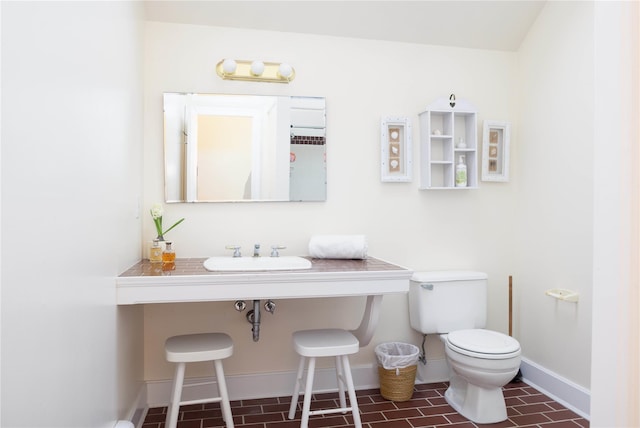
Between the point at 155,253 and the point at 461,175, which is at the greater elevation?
the point at 461,175

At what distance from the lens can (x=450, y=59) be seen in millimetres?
2918

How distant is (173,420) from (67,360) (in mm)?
930

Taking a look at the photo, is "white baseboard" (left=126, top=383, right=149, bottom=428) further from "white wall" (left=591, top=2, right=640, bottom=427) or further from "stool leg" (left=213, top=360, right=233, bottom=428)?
"white wall" (left=591, top=2, right=640, bottom=427)

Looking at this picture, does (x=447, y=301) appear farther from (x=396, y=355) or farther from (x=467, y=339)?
(x=396, y=355)

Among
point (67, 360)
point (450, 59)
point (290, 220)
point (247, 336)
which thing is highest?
point (450, 59)

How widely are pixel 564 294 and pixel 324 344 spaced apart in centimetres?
145

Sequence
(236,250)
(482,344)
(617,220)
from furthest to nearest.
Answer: (236,250), (482,344), (617,220)

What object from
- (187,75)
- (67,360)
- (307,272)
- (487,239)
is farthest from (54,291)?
(487,239)

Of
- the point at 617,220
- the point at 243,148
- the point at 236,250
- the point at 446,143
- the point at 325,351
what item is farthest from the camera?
the point at 446,143

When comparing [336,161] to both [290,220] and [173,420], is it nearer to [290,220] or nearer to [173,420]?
[290,220]

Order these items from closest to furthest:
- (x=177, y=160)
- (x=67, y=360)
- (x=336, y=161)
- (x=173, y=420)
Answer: (x=67, y=360) < (x=173, y=420) < (x=177, y=160) < (x=336, y=161)

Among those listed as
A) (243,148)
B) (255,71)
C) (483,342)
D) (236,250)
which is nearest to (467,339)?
(483,342)

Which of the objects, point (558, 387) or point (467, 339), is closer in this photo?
point (467, 339)

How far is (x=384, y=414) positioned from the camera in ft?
7.91
